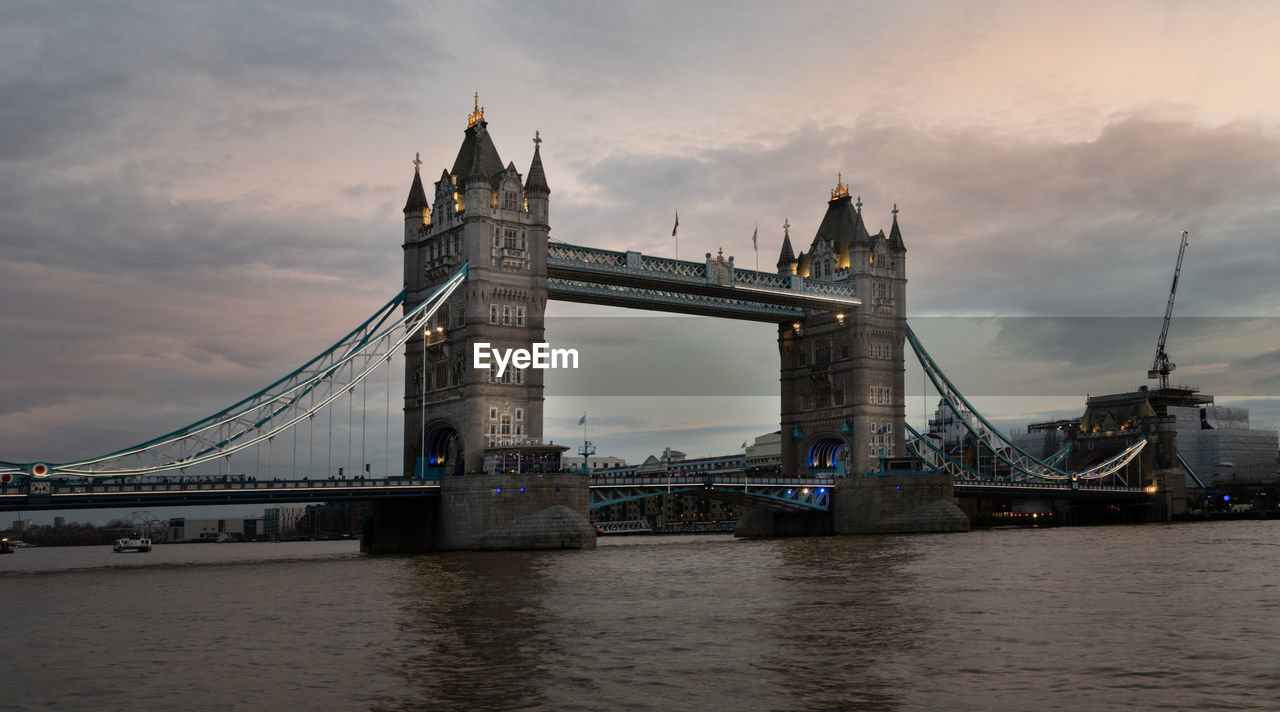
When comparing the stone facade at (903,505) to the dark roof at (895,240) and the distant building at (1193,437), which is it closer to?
the dark roof at (895,240)

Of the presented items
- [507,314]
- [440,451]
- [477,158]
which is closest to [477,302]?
[507,314]

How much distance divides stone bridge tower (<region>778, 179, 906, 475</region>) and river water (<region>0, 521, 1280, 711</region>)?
51750 millimetres

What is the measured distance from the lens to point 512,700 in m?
22.1

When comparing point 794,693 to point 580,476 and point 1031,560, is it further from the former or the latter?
point 580,476

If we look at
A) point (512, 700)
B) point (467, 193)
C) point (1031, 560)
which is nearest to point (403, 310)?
point (467, 193)

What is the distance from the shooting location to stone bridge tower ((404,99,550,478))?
83312 mm

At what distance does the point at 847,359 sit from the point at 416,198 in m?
40.2

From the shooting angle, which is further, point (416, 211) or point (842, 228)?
point (842, 228)

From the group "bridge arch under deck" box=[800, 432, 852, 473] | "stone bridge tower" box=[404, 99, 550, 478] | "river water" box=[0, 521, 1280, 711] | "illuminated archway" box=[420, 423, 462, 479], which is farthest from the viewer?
"bridge arch under deck" box=[800, 432, 852, 473]

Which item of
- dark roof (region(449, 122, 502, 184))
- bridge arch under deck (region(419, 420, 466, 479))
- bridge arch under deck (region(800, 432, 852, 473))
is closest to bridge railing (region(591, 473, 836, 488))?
bridge arch under deck (region(800, 432, 852, 473))

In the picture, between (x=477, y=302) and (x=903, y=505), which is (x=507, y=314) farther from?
(x=903, y=505)

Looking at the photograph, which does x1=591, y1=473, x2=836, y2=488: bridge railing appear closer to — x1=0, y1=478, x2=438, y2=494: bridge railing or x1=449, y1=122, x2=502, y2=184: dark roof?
x1=0, y1=478, x2=438, y2=494: bridge railing

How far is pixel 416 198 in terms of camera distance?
92500 mm

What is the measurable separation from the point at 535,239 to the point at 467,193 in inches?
228
